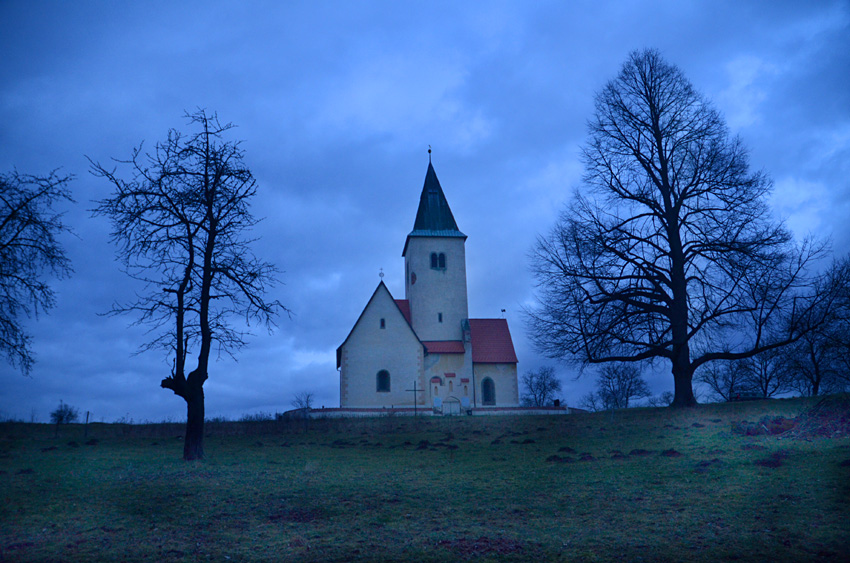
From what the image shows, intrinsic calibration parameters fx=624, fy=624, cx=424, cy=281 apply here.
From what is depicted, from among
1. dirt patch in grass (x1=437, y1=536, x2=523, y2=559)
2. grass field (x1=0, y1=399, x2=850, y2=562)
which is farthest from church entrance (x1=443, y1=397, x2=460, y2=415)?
dirt patch in grass (x1=437, y1=536, x2=523, y2=559)

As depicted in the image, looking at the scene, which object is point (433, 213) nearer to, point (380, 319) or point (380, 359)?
point (380, 319)

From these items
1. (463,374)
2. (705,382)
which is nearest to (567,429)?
(463,374)

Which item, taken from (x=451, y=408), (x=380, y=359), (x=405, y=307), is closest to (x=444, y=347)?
→ (x=405, y=307)

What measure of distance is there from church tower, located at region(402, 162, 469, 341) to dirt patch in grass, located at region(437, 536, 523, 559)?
42.6 metres

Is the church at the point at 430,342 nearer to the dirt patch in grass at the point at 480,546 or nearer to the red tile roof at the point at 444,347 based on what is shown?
the red tile roof at the point at 444,347

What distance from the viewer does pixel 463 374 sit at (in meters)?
49.4

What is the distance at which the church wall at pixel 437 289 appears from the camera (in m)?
51.8

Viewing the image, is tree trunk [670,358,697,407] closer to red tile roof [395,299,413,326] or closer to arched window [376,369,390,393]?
arched window [376,369,390,393]

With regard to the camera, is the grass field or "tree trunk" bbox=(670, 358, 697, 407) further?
"tree trunk" bbox=(670, 358, 697, 407)

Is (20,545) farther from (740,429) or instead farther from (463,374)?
(463,374)

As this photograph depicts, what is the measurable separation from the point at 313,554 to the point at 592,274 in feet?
57.9

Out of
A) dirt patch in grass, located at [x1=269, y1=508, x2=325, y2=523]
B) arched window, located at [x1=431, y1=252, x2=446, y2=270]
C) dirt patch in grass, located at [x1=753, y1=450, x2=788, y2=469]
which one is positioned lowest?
dirt patch in grass, located at [x1=269, y1=508, x2=325, y2=523]

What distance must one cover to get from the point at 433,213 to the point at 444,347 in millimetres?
12205

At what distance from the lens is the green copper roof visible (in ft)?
177
